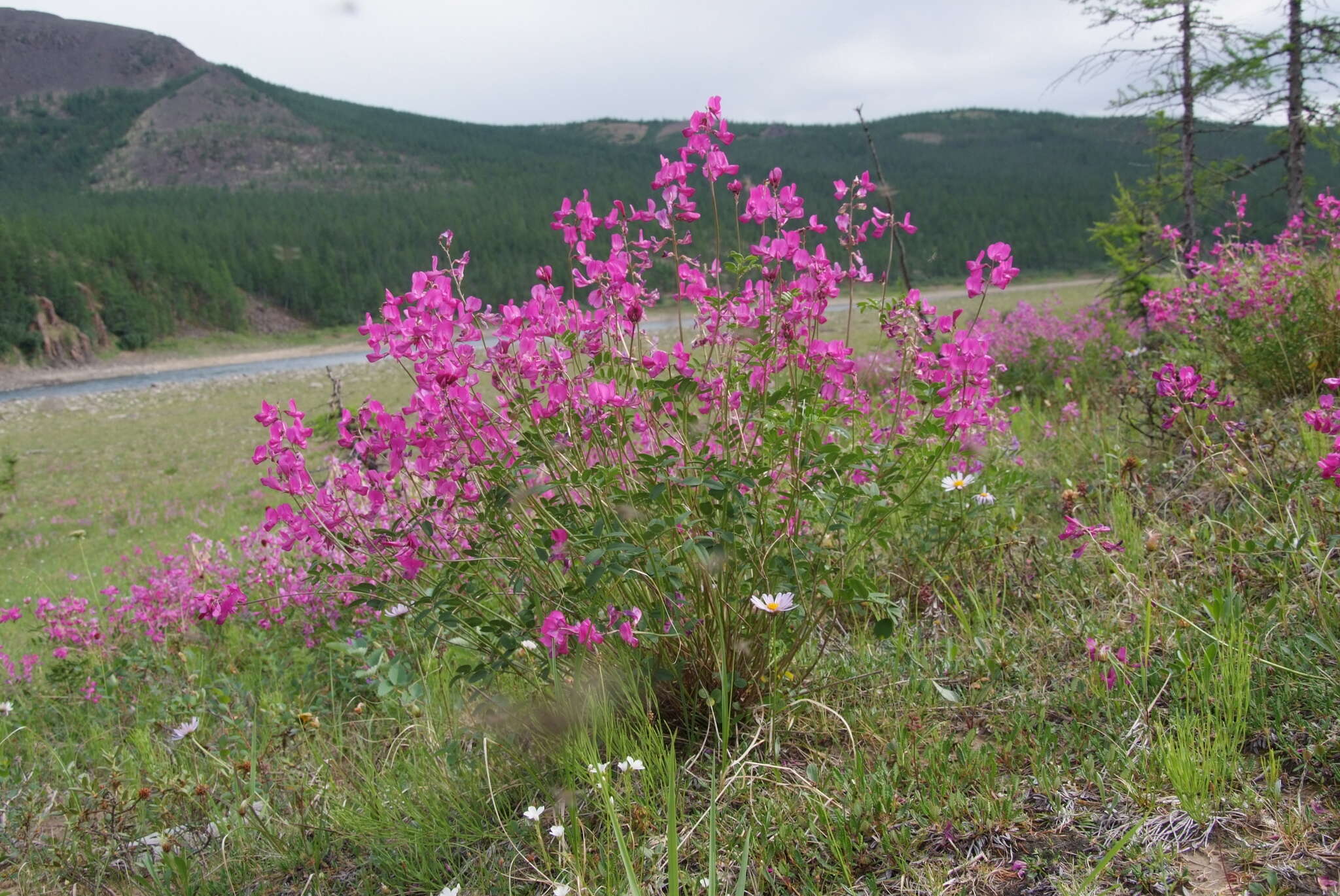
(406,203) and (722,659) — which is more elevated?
(406,203)

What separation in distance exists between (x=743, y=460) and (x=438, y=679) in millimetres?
1313

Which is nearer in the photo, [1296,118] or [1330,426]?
[1330,426]

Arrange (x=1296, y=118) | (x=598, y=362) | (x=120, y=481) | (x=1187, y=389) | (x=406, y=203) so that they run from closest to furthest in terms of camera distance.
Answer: (x=598, y=362)
(x=1187, y=389)
(x=1296, y=118)
(x=120, y=481)
(x=406, y=203)

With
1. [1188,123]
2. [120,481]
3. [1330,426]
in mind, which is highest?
[1188,123]

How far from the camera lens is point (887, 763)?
2.05 m

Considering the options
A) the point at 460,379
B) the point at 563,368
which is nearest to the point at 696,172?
the point at 563,368

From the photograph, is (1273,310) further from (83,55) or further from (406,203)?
(83,55)

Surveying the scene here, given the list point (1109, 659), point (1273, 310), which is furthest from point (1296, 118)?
point (1109, 659)

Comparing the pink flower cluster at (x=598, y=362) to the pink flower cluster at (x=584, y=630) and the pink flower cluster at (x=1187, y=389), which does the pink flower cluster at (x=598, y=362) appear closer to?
the pink flower cluster at (x=584, y=630)

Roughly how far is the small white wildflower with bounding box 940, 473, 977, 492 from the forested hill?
10677mm

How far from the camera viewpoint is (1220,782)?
173cm

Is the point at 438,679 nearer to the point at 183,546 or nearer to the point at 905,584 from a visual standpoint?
the point at 905,584

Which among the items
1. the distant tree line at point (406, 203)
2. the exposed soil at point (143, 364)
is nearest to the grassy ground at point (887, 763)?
the distant tree line at point (406, 203)

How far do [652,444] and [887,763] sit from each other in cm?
104
